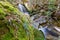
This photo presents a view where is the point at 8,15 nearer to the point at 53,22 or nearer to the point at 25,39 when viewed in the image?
the point at 25,39

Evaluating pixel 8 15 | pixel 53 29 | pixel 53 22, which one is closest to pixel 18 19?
pixel 8 15

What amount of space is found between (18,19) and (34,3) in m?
7.14

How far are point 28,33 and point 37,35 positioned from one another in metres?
0.87

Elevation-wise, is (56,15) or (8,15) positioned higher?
(8,15)

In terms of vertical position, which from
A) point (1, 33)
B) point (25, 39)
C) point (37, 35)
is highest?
point (1, 33)

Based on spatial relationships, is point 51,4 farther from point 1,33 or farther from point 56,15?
point 1,33

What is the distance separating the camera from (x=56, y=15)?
7.72 meters

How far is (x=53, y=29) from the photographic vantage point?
5984 millimetres

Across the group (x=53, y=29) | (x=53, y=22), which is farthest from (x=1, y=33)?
(x=53, y=22)

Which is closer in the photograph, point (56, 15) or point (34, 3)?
point (56, 15)

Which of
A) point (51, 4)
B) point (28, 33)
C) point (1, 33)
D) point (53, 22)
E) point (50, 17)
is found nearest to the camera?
point (1, 33)

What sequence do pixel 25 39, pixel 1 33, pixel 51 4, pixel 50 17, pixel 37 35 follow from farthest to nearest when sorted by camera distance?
pixel 51 4 → pixel 50 17 → pixel 37 35 → pixel 25 39 → pixel 1 33

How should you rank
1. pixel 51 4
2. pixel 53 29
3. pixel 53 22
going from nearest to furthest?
pixel 53 29, pixel 53 22, pixel 51 4

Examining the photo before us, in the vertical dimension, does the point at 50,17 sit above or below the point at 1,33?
below
